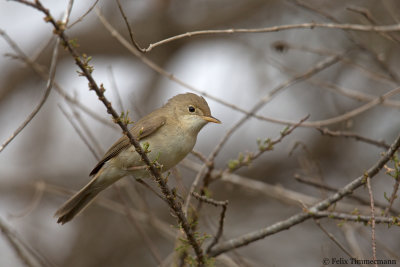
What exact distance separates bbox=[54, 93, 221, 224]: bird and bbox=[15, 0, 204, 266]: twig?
3.09 ft

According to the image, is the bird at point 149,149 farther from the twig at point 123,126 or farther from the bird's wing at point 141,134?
the twig at point 123,126

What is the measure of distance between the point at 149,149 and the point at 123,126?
143 centimetres

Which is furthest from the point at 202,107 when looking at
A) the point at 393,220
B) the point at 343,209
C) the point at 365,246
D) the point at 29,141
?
the point at 29,141

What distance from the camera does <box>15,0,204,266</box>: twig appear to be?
2.23m

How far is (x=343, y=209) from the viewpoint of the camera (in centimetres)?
479

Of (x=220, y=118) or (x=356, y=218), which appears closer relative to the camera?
(x=356, y=218)

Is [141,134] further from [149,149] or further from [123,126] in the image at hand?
[123,126]

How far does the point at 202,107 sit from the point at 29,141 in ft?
18.3

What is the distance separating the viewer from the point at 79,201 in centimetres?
453

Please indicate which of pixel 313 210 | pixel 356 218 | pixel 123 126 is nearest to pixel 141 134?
pixel 123 126

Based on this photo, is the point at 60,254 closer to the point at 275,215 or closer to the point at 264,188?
the point at 275,215

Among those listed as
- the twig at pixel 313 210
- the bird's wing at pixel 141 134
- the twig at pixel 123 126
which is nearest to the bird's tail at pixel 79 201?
the bird's wing at pixel 141 134

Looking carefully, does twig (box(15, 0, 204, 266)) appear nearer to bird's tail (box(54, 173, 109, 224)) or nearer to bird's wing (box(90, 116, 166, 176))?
bird's wing (box(90, 116, 166, 176))

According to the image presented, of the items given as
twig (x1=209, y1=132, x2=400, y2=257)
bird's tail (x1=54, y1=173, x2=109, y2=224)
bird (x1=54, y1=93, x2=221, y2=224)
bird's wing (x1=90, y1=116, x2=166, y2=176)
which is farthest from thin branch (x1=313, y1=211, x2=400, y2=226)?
bird's tail (x1=54, y1=173, x2=109, y2=224)
